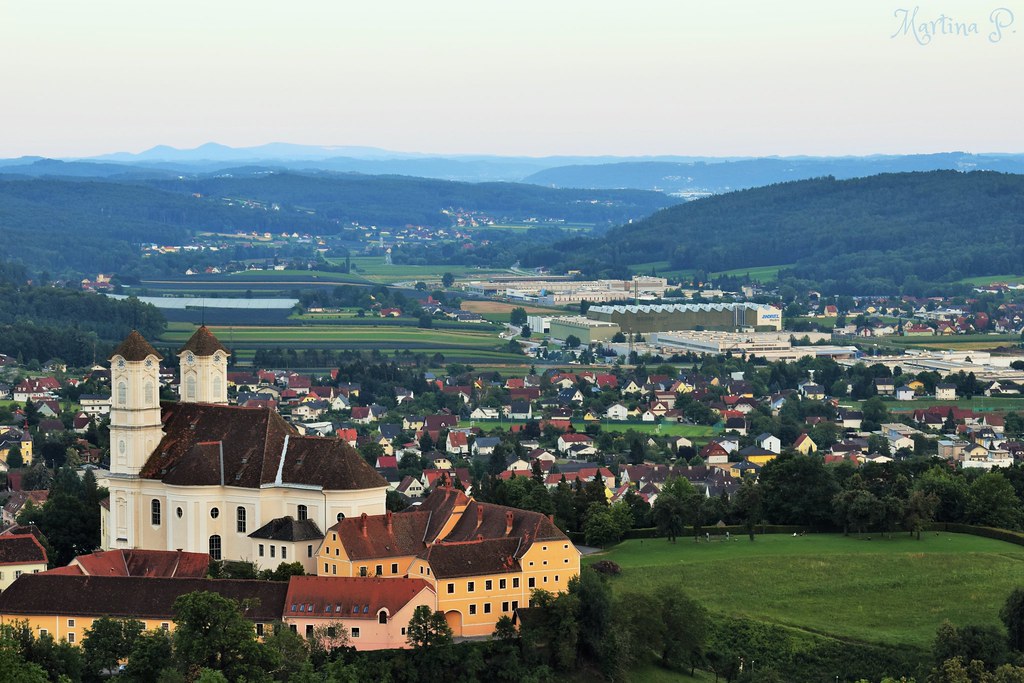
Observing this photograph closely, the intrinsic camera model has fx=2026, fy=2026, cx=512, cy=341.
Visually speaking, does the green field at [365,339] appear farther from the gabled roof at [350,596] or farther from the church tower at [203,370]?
the gabled roof at [350,596]

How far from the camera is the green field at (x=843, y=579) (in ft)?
181

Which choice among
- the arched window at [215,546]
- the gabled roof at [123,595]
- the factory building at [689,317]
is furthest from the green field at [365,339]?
the gabled roof at [123,595]

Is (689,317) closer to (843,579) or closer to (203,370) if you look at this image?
(843,579)

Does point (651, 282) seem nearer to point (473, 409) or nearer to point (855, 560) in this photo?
point (473, 409)

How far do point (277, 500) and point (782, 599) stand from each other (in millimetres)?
14338

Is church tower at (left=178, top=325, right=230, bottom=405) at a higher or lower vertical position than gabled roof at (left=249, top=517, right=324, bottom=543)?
higher

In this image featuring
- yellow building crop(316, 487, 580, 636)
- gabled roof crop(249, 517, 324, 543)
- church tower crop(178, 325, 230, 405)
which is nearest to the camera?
yellow building crop(316, 487, 580, 636)

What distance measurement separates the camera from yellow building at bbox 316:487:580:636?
48500mm

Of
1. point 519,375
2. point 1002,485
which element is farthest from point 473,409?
point 1002,485

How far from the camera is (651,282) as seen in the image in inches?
7830

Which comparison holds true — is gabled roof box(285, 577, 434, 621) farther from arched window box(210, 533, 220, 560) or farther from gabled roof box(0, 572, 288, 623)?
arched window box(210, 533, 220, 560)

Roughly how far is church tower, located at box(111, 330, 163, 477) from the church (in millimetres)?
27

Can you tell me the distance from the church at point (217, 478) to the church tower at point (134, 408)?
0.03 meters

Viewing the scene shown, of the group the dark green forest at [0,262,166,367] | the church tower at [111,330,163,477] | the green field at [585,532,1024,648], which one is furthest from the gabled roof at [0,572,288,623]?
the dark green forest at [0,262,166,367]
